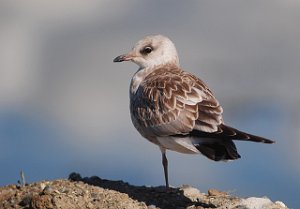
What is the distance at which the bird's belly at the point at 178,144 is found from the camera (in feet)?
48.9

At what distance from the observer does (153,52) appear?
1797 centimetres

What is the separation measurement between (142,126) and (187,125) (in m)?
1.40

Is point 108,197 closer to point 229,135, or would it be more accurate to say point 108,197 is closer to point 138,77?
point 229,135

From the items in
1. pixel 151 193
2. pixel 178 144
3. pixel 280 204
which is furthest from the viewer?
pixel 151 193

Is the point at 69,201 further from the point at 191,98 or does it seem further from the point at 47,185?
the point at 191,98

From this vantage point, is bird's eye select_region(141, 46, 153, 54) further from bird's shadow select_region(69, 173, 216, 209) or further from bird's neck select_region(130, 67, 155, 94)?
bird's shadow select_region(69, 173, 216, 209)

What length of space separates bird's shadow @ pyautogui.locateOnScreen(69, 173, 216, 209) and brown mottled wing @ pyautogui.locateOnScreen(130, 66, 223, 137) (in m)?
1.15

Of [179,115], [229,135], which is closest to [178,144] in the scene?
[179,115]

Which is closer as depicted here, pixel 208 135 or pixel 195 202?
pixel 208 135

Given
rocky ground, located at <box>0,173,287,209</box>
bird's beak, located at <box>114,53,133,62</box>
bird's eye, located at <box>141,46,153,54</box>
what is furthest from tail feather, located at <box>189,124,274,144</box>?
bird's beak, located at <box>114,53,133,62</box>

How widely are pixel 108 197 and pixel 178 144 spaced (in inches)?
66.0

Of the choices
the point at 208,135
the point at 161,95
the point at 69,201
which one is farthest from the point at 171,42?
the point at 69,201

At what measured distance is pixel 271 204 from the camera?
15.6 m

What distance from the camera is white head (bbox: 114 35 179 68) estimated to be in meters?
17.9
